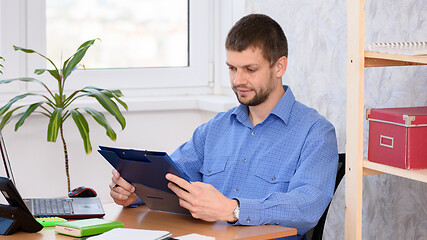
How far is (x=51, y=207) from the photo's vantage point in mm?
2002

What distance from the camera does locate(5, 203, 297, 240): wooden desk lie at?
5.66 ft

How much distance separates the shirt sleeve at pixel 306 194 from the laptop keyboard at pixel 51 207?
0.53 metres

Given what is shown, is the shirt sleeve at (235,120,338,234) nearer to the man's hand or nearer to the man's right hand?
the man's hand

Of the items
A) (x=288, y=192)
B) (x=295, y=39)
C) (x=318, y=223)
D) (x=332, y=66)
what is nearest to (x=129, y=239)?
(x=288, y=192)

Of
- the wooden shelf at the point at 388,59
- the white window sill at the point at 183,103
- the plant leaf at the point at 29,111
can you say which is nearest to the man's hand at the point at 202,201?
A: the wooden shelf at the point at 388,59

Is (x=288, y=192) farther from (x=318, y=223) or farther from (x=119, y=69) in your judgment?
(x=119, y=69)

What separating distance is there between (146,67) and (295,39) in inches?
39.9

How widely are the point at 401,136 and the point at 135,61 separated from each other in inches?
80.8

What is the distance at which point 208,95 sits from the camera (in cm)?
371

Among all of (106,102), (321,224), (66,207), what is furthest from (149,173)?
(106,102)

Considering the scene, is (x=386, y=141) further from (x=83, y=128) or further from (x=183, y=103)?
(x=183, y=103)

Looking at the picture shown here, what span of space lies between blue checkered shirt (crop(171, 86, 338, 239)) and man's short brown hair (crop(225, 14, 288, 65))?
0.14 metres

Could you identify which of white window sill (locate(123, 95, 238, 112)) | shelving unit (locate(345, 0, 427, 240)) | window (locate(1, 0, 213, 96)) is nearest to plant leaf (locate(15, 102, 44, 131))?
window (locate(1, 0, 213, 96))

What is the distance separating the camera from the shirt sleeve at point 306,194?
6.05ft
